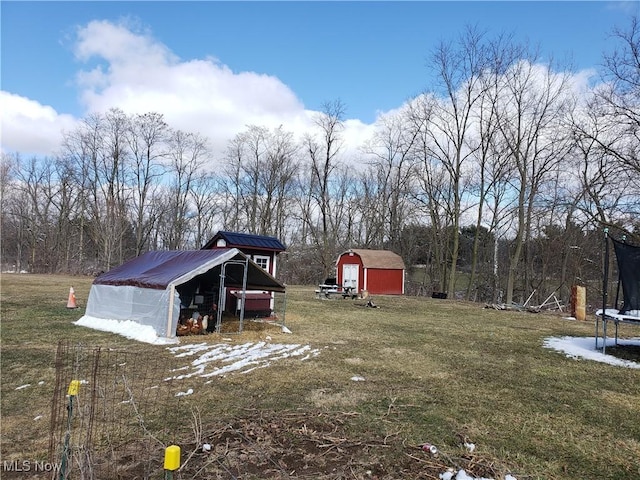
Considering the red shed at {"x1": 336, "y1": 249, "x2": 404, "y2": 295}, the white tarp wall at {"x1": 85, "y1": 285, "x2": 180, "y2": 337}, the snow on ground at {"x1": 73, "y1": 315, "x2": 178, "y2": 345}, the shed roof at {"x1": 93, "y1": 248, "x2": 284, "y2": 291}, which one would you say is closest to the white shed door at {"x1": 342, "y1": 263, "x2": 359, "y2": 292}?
the red shed at {"x1": 336, "y1": 249, "x2": 404, "y2": 295}

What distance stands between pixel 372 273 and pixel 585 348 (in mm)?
16803

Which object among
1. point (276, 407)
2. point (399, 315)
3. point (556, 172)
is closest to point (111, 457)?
point (276, 407)

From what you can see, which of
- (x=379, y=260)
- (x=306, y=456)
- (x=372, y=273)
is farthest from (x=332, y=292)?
(x=306, y=456)

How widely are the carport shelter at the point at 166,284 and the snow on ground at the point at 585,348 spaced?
7.03 metres

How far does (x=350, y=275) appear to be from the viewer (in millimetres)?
26188

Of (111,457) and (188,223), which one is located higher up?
(188,223)

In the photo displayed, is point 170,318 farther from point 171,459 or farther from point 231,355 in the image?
point 171,459

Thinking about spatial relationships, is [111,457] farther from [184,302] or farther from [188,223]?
[188,223]

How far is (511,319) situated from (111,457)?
14668 mm

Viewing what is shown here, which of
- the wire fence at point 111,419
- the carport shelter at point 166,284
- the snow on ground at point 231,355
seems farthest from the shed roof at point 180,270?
the wire fence at point 111,419

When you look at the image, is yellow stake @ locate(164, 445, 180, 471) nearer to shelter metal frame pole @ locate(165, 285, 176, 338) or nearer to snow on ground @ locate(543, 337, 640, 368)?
shelter metal frame pole @ locate(165, 285, 176, 338)

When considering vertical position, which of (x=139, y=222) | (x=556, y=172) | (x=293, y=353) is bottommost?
(x=293, y=353)

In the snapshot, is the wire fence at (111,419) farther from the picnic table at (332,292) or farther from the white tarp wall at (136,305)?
the picnic table at (332,292)

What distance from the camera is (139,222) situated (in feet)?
113
